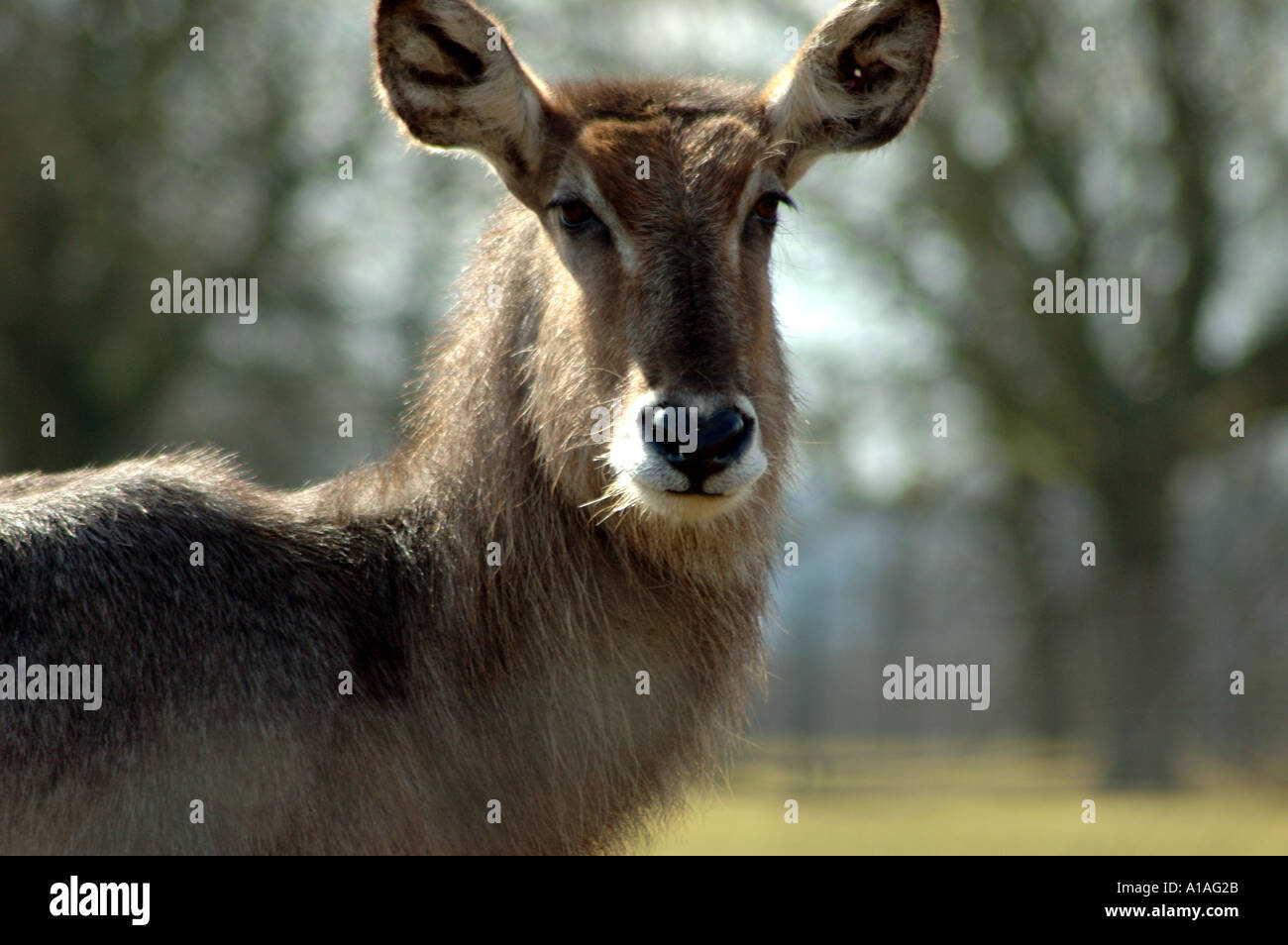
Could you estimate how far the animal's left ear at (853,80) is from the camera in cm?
616

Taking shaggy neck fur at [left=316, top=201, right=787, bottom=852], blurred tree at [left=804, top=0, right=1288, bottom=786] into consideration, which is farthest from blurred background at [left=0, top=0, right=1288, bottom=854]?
shaggy neck fur at [left=316, top=201, right=787, bottom=852]

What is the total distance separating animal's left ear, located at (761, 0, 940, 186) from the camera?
6160 millimetres

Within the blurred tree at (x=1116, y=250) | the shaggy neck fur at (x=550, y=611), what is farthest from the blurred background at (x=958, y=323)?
the shaggy neck fur at (x=550, y=611)

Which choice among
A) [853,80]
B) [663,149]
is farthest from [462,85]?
[853,80]

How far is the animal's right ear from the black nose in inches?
57.9

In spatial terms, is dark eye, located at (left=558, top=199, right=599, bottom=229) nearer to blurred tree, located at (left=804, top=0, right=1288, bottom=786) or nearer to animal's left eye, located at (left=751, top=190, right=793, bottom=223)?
animal's left eye, located at (left=751, top=190, right=793, bottom=223)

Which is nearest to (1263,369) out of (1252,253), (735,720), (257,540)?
(1252,253)

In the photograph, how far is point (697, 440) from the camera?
4.88 meters

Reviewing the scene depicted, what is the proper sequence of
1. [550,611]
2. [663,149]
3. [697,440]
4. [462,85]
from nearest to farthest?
[697,440] → [550,611] → [663,149] → [462,85]

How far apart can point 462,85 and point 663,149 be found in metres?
0.93

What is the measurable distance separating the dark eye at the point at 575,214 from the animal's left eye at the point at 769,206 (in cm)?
69

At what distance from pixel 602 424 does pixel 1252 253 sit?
64.3ft

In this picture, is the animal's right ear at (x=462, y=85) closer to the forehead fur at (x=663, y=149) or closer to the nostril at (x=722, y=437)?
the forehead fur at (x=663, y=149)

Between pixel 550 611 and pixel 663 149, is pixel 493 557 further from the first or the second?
pixel 663 149
